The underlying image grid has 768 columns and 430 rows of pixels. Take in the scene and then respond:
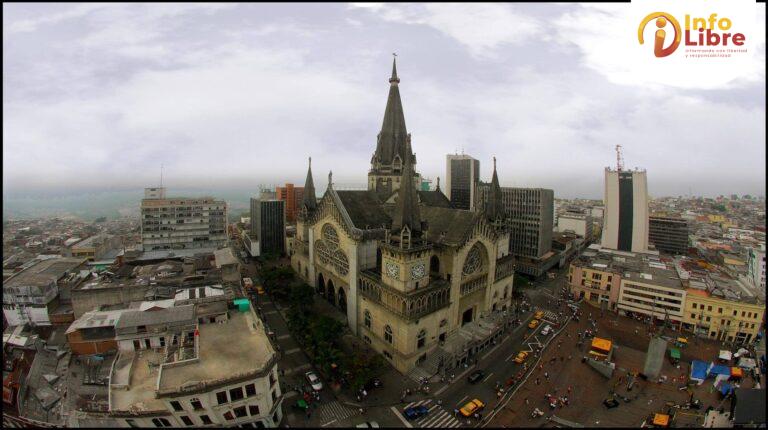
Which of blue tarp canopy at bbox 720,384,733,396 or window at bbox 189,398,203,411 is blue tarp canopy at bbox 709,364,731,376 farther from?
window at bbox 189,398,203,411

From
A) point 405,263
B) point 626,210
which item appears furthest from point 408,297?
point 626,210

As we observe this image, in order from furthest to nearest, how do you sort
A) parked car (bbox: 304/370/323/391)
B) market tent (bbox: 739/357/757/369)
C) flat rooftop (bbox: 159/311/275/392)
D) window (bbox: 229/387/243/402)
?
market tent (bbox: 739/357/757/369), parked car (bbox: 304/370/323/391), flat rooftop (bbox: 159/311/275/392), window (bbox: 229/387/243/402)

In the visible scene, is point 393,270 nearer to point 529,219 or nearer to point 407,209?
point 407,209

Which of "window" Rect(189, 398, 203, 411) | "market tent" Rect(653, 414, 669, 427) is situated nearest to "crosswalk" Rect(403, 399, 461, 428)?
"window" Rect(189, 398, 203, 411)

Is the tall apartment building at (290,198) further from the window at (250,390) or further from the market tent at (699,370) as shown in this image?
the market tent at (699,370)

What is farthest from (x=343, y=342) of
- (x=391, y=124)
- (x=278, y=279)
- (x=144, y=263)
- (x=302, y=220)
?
(x=144, y=263)

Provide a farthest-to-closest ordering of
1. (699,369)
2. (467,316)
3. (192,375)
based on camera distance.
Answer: (467,316)
(699,369)
(192,375)
